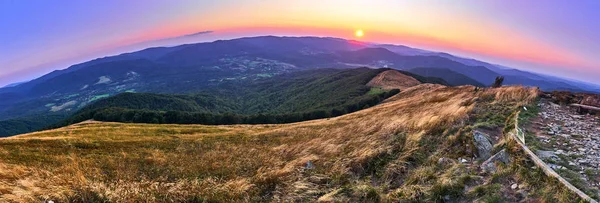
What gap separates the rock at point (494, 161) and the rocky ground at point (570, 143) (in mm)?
1168

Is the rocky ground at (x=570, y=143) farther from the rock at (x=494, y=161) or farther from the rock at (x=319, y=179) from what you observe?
the rock at (x=319, y=179)

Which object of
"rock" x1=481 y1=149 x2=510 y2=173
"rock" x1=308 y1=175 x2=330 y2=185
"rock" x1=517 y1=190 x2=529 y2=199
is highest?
"rock" x1=481 y1=149 x2=510 y2=173

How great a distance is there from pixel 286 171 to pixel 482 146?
27.6 ft

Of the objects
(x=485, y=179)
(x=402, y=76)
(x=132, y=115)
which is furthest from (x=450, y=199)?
(x=402, y=76)

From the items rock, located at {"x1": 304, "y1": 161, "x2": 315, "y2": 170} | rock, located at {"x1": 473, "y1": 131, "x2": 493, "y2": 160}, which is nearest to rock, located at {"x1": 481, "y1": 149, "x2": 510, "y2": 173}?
rock, located at {"x1": 473, "y1": 131, "x2": 493, "y2": 160}

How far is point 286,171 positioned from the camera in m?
12.8

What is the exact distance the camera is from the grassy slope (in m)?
9.73

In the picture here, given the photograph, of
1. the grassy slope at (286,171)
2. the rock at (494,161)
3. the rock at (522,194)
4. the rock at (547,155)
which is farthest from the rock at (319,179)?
the rock at (547,155)

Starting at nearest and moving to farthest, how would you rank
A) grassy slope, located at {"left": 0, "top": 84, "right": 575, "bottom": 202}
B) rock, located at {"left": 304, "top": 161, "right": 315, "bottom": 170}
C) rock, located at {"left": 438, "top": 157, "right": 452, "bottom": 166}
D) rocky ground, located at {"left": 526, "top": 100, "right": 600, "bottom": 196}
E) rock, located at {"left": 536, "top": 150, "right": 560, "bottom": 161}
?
rocky ground, located at {"left": 526, "top": 100, "right": 600, "bottom": 196}, grassy slope, located at {"left": 0, "top": 84, "right": 575, "bottom": 202}, rock, located at {"left": 536, "top": 150, "right": 560, "bottom": 161}, rock, located at {"left": 438, "top": 157, "right": 452, "bottom": 166}, rock, located at {"left": 304, "top": 161, "right": 315, "bottom": 170}

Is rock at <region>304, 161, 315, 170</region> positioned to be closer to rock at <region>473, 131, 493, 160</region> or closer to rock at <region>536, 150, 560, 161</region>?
rock at <region>473, 131, 493, 160</region>

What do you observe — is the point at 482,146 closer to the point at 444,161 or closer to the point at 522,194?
the point at 444,161

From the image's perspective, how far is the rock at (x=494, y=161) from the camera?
10329mm

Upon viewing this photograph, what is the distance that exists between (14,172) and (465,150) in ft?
65.4

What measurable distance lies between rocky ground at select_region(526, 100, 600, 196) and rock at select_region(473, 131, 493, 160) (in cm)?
156
